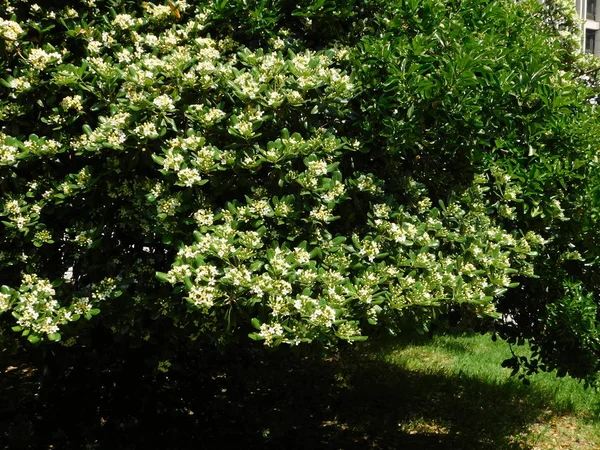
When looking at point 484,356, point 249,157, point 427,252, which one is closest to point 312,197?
point 249,157

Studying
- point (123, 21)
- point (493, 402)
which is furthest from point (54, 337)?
point (493, 402)

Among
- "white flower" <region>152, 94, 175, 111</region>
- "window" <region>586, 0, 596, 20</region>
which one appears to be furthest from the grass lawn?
"window" <region>586, 0, 596, 20</region>

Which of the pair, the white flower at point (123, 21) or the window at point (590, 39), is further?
the window at point (590, 39)

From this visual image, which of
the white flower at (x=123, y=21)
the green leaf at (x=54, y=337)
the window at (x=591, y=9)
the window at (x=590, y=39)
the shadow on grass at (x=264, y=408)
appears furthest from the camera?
the window at (x=590, y=39)

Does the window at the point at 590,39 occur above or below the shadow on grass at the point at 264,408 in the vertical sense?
above

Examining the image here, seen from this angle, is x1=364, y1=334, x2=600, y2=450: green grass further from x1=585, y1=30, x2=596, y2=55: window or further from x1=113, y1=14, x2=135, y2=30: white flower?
x1=585, y1=30, x2=596, y2=55: window

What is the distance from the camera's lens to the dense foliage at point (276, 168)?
3.13 m

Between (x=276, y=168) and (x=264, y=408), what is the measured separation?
3944mm

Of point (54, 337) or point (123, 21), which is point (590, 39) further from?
point (54, 337)

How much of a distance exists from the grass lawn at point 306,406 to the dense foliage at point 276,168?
4.52 ft

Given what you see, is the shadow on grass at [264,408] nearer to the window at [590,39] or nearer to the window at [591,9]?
the window at [590,39]

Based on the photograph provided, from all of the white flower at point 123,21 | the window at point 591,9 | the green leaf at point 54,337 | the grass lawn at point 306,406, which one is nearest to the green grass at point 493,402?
the grass lawn at point 306,406

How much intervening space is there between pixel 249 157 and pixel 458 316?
2.05m

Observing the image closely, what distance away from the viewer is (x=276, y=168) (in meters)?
3.19
